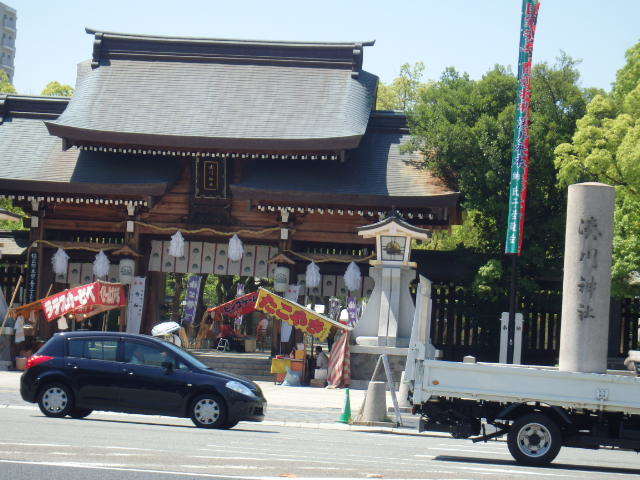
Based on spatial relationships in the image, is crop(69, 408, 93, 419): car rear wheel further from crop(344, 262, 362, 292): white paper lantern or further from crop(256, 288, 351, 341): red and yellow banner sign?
crop(344, 262, 362, 292): white paper lantern

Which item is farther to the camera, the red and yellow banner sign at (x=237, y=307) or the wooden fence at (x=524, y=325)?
the wooden fence at (x=524, y=325)

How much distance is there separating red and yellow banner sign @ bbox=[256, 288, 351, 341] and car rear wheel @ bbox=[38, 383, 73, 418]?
10.4 metres

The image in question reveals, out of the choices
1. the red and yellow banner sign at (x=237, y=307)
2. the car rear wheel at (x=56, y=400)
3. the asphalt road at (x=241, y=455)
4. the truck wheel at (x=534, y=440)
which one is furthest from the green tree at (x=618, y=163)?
the car rear wheel at (x=56, y=400)

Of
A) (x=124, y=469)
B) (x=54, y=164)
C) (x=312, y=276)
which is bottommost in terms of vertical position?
(x=124, y=469)

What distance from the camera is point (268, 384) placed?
28625 millimetres

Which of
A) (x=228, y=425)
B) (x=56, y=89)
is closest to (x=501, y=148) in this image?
(x=228, y=425)

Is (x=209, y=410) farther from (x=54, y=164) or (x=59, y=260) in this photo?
(x=54, y=164)

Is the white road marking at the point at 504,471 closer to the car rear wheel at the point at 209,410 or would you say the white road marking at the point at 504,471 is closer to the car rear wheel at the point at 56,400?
the car rear wheel at the point at 209,410

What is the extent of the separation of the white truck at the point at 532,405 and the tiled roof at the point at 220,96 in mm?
17134

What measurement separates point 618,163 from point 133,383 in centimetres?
1440

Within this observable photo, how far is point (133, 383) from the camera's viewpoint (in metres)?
17.2

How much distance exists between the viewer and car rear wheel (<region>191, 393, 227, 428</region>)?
17094 millimetres

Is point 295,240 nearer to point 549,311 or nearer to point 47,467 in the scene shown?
point 549,311

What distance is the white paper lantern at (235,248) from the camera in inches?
1261
